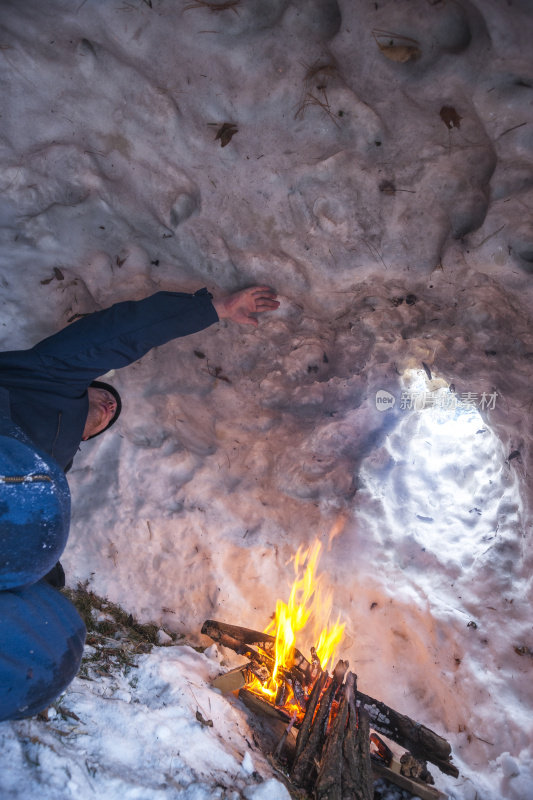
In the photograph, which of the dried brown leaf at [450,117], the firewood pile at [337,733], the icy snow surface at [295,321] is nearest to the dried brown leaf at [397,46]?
the icy snow surface at [295,321]

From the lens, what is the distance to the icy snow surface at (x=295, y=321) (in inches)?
73.6

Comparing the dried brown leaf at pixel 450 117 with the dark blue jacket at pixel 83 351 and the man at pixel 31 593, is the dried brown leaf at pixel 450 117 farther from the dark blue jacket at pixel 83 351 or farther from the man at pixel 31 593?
the man at pixel 31 593

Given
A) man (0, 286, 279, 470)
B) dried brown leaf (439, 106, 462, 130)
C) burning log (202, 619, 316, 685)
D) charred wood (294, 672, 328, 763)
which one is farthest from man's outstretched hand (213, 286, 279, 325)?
charred wood (294, 672, 328, 763)

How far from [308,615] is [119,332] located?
2.13 meters

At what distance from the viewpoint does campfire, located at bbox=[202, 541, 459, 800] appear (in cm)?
219

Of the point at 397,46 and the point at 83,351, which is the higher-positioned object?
the point at 397,46

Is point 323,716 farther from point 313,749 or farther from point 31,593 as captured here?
point 31,593

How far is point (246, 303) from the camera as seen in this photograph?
2.61m

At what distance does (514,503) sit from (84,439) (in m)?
2.65

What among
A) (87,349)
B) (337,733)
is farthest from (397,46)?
(337,733)

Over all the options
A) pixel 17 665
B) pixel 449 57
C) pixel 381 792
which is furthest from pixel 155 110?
pixel 381 792

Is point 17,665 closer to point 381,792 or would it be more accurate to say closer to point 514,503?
point 381,792

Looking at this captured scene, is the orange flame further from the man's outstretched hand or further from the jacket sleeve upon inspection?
the jacket sleeve

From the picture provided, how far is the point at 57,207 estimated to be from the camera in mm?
2494
